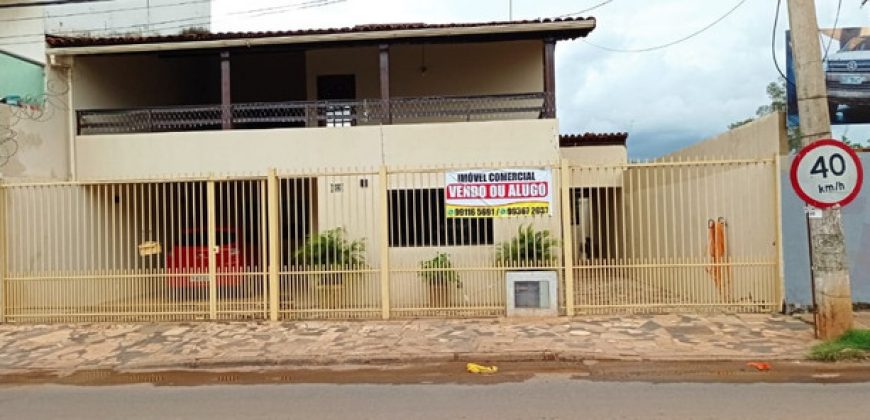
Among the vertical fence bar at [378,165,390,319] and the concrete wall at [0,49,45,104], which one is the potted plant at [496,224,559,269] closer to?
the vertical fence bar at [378,165,390,319]

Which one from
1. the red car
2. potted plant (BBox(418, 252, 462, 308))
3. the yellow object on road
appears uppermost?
A: the red car

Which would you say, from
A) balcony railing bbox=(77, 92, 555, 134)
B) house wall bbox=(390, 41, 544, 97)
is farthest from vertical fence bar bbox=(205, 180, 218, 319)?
house wall bbox=(390, 41, 544, 97)

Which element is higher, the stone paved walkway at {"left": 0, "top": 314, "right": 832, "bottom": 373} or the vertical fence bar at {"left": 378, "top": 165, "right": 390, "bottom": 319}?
the vertical fence bar at {"left": 378, "top": 165, "right": 390, "bottom": 319}

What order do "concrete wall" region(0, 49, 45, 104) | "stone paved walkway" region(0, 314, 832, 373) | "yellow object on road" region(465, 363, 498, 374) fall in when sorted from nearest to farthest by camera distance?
1. "yellow object on road" region(465, 363, 498, 374)
2. "stone paved walkway" region(0, 314, 832, 373)
3. "concrete wall" region(0, 49, 45, 104)

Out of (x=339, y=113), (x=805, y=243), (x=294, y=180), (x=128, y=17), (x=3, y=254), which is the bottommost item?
(x=805, y=243)

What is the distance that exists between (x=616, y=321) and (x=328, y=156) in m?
5.58

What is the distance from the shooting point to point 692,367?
6629 mm

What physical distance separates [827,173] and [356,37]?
304 inches

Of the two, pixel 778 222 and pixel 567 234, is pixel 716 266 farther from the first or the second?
pixel 567 234

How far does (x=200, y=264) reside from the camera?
988 cm

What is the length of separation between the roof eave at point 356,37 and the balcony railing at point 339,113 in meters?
1.07

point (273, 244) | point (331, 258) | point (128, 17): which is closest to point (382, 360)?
point (273, 244)

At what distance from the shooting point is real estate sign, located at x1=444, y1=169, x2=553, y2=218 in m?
9.11

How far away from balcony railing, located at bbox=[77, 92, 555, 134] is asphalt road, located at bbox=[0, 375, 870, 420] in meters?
6.41
